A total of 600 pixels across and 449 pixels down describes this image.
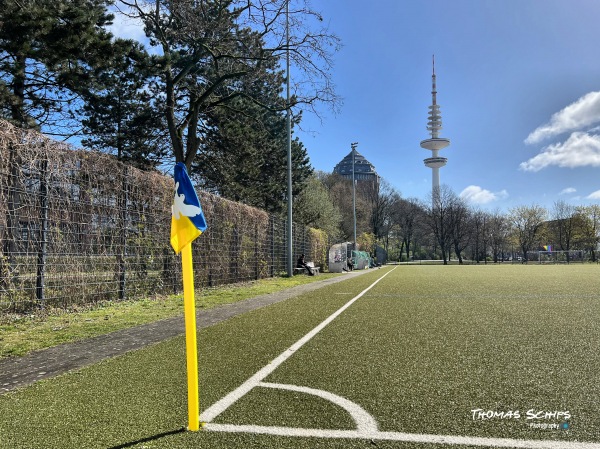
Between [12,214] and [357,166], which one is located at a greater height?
[357,166]

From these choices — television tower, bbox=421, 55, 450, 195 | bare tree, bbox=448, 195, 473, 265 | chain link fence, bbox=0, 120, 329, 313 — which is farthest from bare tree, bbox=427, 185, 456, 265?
chain link fence, bbox=0, 120, 329, 313

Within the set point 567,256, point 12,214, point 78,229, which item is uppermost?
point 12,214

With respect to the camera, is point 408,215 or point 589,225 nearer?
point 589,225

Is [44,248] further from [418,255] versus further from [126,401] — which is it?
[418,255]

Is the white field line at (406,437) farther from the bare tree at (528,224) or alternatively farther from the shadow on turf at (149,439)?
the bare tree at (528,224)

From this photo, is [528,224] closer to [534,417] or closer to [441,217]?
[441,217]

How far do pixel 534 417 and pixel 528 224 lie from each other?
276ft

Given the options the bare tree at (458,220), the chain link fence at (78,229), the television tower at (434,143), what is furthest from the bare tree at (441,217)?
the chain link fence at (78,229)

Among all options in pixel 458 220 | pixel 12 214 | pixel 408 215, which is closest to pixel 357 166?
pixel 408 215

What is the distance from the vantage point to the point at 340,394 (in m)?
3.48

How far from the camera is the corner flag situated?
291 centimetres

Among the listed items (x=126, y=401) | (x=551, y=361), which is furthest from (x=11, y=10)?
(x=551, y=361)

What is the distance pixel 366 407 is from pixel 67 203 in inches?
288

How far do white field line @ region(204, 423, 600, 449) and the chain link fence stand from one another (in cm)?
590
